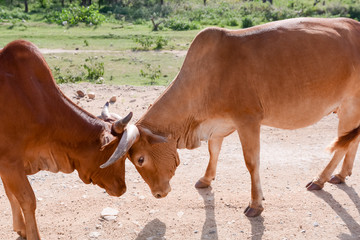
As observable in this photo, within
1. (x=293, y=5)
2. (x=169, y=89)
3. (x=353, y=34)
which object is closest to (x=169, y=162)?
(x=169, y=89)

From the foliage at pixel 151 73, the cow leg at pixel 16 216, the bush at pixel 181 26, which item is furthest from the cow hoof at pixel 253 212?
the bush at pixel 181 26

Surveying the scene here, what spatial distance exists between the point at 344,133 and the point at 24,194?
13.4 feet

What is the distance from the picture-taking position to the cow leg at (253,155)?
5.50 metres

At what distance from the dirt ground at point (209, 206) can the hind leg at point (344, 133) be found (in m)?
0.15

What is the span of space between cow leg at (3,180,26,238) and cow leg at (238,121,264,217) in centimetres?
257

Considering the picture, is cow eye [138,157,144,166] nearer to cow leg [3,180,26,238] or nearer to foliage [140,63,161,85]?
cow leg [3,180,26,238]

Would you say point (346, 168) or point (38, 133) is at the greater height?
point (38, 133)

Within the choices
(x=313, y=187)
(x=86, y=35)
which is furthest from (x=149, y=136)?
(x=86, y=35)

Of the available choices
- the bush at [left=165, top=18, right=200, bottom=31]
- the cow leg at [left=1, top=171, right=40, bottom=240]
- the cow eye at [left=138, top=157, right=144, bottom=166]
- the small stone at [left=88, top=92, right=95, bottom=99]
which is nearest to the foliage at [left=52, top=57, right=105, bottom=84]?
the small stone at [left=88, top=92, right=95, bottom=99]

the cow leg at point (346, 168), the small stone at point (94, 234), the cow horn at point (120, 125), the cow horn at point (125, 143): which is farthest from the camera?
the cow leg at point (346, 168)

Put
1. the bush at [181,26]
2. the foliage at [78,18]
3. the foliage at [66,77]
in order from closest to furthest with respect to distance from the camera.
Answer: the foliage at [66,77] < the bush at [181,26] < the foliage at [78,18]

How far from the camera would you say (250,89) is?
5512mm

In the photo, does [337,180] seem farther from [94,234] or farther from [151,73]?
[151,73]

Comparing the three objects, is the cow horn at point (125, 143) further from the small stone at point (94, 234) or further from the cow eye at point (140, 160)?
the small stone at point (94, 234)
